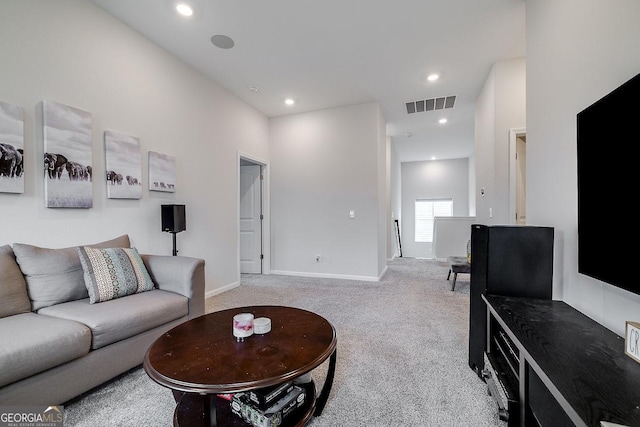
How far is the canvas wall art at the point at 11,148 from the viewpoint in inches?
74.0

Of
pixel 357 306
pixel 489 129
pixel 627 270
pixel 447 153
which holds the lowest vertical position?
pixel 357 306

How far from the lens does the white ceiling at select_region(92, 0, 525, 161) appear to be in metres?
2.54

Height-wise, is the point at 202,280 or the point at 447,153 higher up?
the point at 447,153

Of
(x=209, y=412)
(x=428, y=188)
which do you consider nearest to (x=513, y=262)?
(x=209, y=412)

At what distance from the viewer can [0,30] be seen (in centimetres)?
190

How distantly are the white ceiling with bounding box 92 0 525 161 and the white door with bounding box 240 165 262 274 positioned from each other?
1335 mm

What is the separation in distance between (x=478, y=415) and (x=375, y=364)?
69 cm

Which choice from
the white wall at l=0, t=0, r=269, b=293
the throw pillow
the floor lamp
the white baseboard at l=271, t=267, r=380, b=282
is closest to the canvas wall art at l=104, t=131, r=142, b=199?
the white wall at l=0, t=0, r=269, b=293

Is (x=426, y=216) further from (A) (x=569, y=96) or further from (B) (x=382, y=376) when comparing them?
(B) (x=382, y=376)

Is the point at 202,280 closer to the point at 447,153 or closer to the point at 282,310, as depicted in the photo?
the point at 282,310

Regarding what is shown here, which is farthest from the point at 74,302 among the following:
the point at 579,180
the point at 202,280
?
the point at 579,180

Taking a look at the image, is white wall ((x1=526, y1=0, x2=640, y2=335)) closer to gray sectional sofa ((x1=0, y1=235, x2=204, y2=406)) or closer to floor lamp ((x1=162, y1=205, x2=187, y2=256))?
gray sectional sofa ((x1=0, y1=235, x2=204, y2=406))

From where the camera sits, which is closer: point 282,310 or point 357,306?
point 282,310

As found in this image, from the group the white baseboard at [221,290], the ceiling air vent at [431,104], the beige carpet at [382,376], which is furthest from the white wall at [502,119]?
the white baseboard at [221,290]
